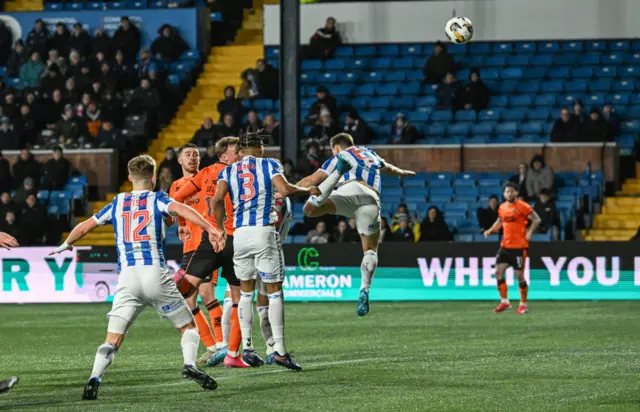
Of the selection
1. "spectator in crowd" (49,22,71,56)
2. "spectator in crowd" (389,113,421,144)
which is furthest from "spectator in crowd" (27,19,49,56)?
"spectator in crowd" (389,113,421,144)

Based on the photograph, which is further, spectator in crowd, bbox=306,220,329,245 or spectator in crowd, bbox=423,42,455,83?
spectator in crowd, bbox=423,42,455,83

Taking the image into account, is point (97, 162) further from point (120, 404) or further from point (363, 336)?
point (120, 404)

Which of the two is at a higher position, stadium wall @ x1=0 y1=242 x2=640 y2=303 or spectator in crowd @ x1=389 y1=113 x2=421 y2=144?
spectator in crowd @ x1=389 y1=113 x2=421 y2=144

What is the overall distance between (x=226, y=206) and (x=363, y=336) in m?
3.57

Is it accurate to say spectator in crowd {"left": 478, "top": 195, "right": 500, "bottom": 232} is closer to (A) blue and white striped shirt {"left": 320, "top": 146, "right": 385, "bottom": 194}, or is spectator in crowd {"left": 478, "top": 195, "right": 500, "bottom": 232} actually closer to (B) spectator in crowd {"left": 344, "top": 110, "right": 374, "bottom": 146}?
(B) spectator in crowd {"left": 344, "top": 110, "right": 374, "bottom": 146}

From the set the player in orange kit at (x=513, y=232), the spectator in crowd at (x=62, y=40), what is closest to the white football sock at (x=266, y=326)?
the player in orange kit at (x=513, y=232)

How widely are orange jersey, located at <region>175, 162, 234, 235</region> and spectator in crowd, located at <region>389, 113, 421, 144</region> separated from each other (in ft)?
47.9

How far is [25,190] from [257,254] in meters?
15.5

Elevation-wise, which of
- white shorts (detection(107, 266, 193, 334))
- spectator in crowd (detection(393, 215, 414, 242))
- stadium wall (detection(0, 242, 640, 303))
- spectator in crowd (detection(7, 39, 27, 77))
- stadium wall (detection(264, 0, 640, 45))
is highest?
stadium wall (detection(264, 0, 640, 45))

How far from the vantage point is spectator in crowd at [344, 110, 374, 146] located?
25797mm

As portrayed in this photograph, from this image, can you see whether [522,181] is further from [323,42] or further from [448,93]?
Answer: [323,42]

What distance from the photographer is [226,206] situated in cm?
1182

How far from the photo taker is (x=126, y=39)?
96.5 feet

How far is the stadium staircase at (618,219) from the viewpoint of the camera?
24.0 m
